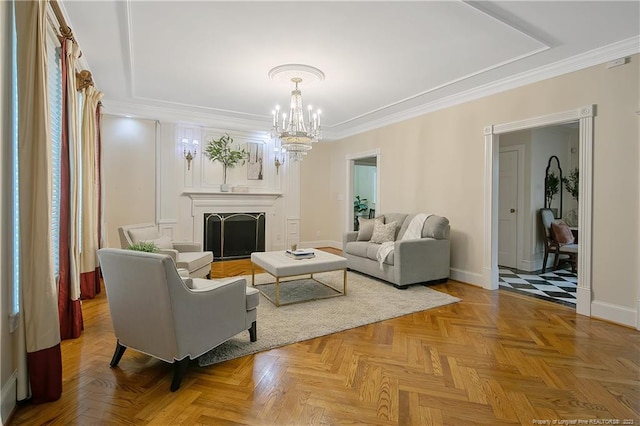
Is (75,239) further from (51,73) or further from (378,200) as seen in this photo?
(378,200)

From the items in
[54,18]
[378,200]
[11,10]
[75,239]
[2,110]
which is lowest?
[75,239]

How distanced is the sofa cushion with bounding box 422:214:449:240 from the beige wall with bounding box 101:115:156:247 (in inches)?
179

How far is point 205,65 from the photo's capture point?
369 cm

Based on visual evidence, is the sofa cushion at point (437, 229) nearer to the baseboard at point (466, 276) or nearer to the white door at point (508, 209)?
the baseboard at point (466, 276)

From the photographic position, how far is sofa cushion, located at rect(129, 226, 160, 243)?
→ 392 cm

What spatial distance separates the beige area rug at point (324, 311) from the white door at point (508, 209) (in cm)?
233

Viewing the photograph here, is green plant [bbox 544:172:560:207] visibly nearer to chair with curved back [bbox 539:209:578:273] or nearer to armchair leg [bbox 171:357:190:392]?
chair with curved back [bbox 539:209:578:273]

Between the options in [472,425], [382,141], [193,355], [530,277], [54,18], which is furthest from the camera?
[382,141]

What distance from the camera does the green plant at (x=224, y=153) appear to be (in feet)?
20.4

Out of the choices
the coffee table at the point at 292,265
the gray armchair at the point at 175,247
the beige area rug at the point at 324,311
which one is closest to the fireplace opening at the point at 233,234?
the gray armchair at the point at 175,247

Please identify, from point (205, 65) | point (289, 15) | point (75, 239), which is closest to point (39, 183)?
point (75, 239)

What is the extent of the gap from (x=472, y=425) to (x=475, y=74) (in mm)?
3684

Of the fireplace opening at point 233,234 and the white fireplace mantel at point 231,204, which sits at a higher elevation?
the white fireplace mantel at point 231,204

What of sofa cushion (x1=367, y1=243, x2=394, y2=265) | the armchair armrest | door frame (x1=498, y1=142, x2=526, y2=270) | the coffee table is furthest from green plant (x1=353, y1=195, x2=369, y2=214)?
the armchair armrest
